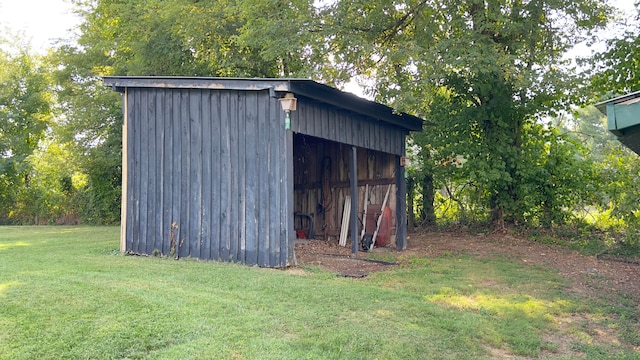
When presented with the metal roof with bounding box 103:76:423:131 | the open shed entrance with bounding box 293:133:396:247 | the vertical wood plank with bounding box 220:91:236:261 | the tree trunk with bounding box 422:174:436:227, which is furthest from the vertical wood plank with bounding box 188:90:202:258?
the tree trunk with bounding box 422:174:436:227

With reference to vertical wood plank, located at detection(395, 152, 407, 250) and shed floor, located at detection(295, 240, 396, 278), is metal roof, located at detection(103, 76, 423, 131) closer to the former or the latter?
vertical wood plank, located at detection(395, 152, 407, 250)

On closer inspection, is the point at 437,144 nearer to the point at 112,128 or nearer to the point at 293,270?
the point at 293,270

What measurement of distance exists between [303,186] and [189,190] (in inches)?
197

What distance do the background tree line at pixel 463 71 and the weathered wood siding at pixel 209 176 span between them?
3.61 meters

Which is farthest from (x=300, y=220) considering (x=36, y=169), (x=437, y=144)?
(x=36, y=169)

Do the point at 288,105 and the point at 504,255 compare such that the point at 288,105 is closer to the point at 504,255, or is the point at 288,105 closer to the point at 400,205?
the point at 400,205

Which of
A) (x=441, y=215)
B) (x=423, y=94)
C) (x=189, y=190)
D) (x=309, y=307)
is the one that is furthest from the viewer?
(x=441, y=215)

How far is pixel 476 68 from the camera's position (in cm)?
1089

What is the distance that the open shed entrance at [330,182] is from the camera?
38.4 feet

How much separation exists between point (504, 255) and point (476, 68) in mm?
3786

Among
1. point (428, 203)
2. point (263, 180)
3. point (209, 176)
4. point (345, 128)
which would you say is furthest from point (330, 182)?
point (263, 180)

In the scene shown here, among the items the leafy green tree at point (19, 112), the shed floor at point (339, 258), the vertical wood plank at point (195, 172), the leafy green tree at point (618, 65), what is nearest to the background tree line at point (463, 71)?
the leafy green tree at point (618, 65)

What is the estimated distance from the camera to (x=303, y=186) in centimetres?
1337

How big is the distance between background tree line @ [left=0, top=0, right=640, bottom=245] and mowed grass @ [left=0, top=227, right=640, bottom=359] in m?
5.06
